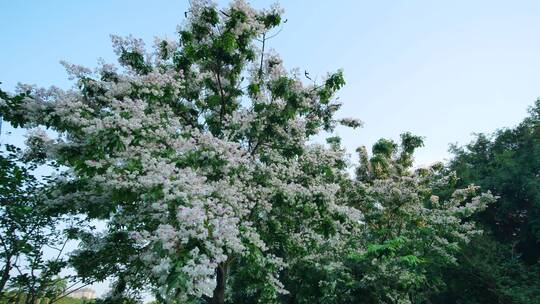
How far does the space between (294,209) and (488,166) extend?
1033 inches

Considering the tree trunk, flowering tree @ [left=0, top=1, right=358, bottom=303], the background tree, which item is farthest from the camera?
the background tree

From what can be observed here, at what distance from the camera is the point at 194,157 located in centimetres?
814

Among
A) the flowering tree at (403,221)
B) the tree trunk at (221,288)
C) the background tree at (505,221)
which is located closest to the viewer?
the tree trunk at (221,288)

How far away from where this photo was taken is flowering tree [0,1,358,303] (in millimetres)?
6514

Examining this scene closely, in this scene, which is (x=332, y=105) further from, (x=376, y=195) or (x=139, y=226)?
(x=139, y=226)

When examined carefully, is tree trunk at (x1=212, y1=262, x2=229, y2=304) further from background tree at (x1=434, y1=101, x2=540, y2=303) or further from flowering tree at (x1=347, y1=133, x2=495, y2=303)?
background tree at (x1=434, y1=101, x2=540, y2=303)

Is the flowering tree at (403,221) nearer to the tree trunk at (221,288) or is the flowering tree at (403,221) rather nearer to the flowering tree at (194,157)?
the flowering tree at (194,157)

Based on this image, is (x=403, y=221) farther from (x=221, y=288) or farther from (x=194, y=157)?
(x=194, y=157)

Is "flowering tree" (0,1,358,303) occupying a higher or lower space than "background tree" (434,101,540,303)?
→ lower

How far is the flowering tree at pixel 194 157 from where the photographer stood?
21.4 ft

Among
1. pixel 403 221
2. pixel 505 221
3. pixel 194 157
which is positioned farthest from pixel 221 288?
pixel 505 221

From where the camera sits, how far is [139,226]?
30.9 ft

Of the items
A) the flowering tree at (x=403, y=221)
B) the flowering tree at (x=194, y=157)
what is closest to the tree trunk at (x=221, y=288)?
the flowering tree at (x=194, y=157)

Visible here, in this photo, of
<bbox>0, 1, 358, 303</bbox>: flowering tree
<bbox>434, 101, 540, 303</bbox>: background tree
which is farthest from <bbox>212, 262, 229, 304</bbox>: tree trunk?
<bbox>434, 101, 540, 303</bbox>: background tree
